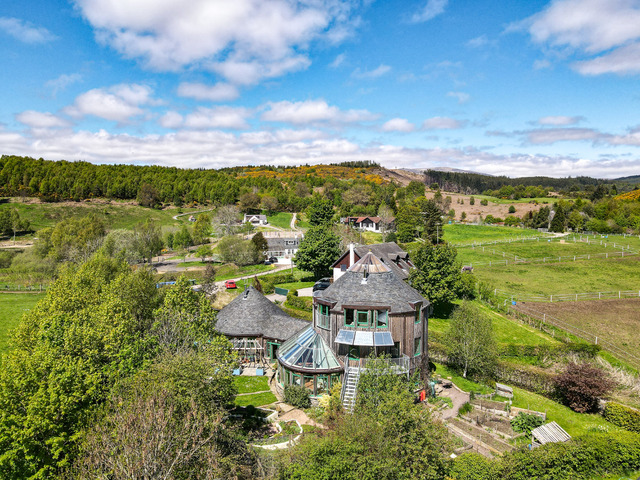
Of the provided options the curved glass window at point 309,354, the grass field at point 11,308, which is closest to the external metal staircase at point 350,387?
the curved glass window at point 309,354

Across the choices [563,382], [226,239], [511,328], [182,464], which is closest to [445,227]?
[226,239]

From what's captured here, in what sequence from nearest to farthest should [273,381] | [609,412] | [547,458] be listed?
1. [547,458]
2. [609,412]
3. [273,381]

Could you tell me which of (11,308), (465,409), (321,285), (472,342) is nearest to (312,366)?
(465,409)

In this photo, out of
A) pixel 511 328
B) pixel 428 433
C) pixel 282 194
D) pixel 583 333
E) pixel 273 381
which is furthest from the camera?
pixel 282 194

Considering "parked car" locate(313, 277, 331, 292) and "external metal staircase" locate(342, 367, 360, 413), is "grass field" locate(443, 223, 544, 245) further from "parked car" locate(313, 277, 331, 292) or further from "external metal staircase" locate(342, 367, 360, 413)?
"external metal staircase" locate(342, 367, 360, 413)

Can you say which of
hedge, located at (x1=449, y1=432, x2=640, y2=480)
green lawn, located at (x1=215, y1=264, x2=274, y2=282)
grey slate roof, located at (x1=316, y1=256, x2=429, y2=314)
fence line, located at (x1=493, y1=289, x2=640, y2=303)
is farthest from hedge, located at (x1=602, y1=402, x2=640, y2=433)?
green lawn, located at (x1=215, y1=264, x2=274, y2=282)

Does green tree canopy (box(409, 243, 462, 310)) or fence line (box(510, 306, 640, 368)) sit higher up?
green tree canopy (box(409, 243, 462, 310))

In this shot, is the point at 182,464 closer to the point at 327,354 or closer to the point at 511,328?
the point at 327,354
